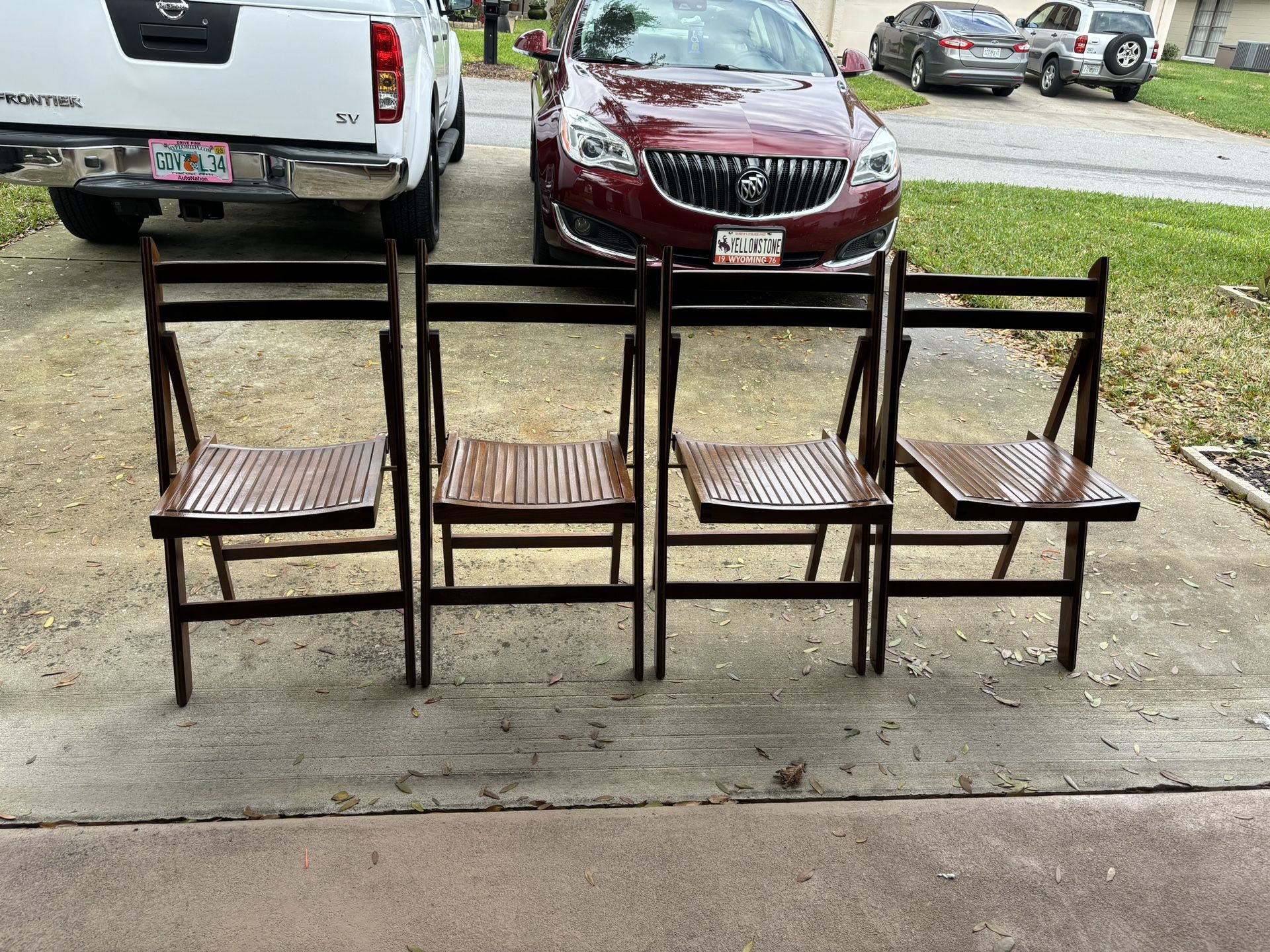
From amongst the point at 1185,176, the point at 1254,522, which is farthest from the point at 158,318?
the point at 1185,176

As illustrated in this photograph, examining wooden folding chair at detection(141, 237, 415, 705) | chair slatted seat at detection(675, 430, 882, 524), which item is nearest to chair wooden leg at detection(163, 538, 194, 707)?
wooden folding chair at detection(141, 237, 415, 705)

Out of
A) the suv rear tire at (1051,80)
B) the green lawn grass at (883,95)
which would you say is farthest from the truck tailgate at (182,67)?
the suv rear tire at (1051,80)

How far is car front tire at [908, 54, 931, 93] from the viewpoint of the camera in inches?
765

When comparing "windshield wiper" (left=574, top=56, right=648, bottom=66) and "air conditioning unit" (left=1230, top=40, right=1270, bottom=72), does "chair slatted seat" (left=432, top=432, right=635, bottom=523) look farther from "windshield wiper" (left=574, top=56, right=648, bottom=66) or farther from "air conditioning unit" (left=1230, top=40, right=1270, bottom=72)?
"air conditioning unit" (left=1230, top=40, right=1270, bottom=72)

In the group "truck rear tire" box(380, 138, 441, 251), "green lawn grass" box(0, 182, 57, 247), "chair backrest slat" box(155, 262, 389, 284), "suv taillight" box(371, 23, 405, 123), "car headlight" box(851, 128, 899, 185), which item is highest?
"suv taillight" box(371, 23, 405, 123)

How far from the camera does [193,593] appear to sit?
340 centimetres

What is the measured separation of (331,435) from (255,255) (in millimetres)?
→ 3054

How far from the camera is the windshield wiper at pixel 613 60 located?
668 cm

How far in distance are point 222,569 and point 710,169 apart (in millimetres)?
3575

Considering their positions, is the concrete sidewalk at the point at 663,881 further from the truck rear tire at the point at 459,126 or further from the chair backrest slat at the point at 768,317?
the truck rear tire at the point at 459,126

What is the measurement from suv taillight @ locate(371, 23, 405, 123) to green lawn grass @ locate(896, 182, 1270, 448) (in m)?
3.89

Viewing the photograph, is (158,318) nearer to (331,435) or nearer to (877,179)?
(331,435)

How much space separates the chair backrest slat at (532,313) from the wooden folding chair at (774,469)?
0.17m

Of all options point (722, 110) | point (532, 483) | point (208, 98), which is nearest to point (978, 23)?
point (722, 110)
